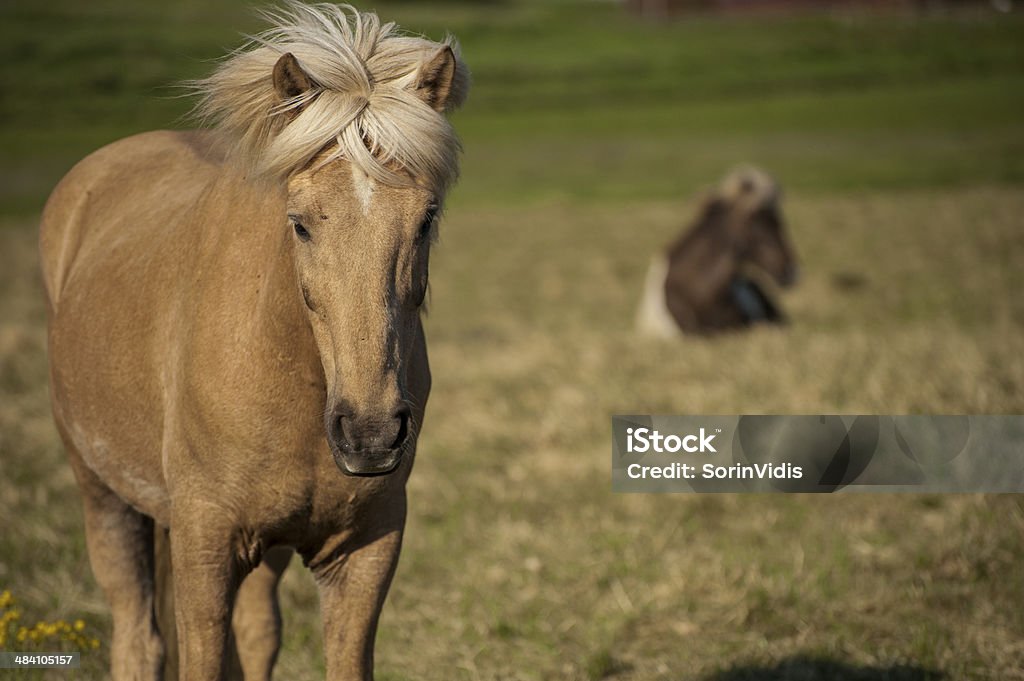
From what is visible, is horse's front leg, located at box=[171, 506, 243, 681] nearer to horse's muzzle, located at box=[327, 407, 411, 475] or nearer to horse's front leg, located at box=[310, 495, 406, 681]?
horse's front leg, located at box=[310, 495, 406, 681]

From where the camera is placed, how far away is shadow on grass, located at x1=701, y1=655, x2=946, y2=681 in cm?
438

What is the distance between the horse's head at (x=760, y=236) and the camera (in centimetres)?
1280

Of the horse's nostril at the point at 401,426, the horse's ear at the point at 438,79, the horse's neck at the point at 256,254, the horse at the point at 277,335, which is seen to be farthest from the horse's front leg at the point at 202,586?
the horse's ear at the point at 438,79

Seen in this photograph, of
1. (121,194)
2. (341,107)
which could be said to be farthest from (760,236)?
(341,107)

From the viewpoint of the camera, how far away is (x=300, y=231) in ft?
9.30

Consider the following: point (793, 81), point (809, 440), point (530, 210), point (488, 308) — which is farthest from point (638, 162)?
point (809, 440)

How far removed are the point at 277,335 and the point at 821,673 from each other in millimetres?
2775

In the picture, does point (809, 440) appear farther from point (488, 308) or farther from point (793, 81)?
point (793, 81)

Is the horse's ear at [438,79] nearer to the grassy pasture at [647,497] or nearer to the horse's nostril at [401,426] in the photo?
the grassy pasture at [647,497]

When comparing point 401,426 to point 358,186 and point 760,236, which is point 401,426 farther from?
point 760,236

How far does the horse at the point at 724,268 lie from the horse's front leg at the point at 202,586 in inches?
352

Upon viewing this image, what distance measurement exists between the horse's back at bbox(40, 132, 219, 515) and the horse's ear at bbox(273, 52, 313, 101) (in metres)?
0.83

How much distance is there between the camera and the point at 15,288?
49.4 ft

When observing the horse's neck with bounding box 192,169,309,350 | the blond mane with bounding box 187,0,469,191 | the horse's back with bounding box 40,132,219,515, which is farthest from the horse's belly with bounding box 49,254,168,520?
the blond mane with bounding box 187,0,469,191
